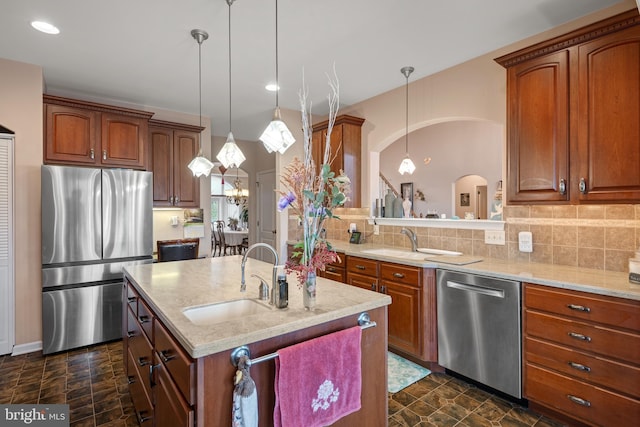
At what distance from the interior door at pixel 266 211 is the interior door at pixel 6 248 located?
11.5 ft

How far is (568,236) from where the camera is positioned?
247cm

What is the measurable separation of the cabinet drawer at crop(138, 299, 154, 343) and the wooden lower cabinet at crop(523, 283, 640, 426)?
88.6 inches

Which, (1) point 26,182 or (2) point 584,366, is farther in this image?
(1) point 26,182

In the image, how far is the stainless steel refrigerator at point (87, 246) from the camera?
3.12 metres

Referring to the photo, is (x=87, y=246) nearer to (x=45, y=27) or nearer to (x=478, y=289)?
(x=45, y=27)

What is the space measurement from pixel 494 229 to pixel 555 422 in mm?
1436

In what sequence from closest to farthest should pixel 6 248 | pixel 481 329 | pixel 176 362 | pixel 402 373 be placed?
1. pixel 176 362
2. pixel 481 329
3. pixel 402 373
4. pixel 6 248

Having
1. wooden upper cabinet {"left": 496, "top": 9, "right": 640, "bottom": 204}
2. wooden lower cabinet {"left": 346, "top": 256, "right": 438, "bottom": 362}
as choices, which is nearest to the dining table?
wooden lower cabinet {"left": 346, "top": 256, "right": 438, "bottom": 362}

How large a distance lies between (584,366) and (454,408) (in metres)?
0.83

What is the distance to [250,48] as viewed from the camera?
2814 mm

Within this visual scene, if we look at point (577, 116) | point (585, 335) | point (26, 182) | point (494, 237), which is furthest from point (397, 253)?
point (26, 182)

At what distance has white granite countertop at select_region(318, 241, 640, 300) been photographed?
1860 mm

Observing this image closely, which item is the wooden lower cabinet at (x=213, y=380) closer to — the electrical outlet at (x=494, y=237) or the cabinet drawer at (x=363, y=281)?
the cabinet drawer at (x=363, y=281)

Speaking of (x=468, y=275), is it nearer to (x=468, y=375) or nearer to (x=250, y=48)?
(x=468, y=375)
